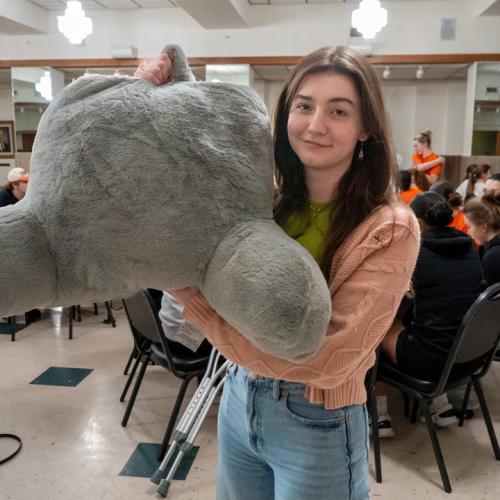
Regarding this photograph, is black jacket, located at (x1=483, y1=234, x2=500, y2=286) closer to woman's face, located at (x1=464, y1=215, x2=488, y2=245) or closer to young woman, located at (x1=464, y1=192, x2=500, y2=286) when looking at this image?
young woman, located at (x1=464, y1=192, x2=500, y2=286)

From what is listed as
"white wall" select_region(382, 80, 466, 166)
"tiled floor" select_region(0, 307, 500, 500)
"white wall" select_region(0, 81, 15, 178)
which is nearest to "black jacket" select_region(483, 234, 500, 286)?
"tiled floor" select_region(0, 307, 500, 500)

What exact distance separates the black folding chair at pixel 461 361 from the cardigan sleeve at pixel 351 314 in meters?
1.16

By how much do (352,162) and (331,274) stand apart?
23cm

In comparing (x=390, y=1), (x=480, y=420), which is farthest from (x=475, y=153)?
(x=480, y=420)

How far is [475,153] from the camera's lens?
6.13m

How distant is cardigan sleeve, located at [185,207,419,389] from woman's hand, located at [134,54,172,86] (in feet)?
1.08

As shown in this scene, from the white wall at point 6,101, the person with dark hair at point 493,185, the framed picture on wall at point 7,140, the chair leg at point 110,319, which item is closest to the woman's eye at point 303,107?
the person with dark hair at point 493,185

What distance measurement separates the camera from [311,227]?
94cm

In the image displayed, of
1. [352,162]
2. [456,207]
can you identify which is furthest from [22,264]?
[456,207]

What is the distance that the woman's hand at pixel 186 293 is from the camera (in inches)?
29.5

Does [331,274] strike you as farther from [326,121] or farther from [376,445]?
[376,445]

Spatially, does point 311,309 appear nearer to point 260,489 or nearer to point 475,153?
point 260,489

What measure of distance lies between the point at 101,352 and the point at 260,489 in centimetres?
247

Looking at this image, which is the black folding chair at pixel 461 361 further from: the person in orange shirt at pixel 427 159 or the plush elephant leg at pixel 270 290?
the person in orange shirt at pixel 427 159
